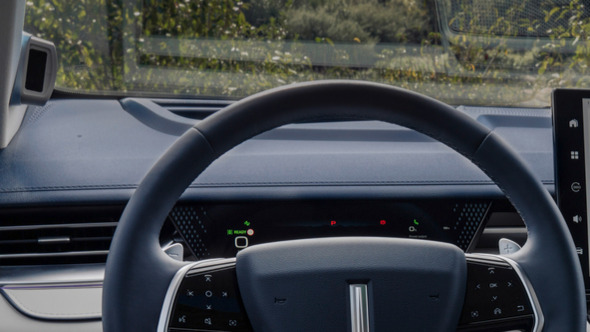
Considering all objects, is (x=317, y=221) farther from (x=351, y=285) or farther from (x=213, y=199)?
(x=351, y=285)

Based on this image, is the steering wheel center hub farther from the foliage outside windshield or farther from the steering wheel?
the foliage outside windshield

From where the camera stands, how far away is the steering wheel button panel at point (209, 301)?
3.11 feet

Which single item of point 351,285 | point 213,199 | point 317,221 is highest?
point 351,285

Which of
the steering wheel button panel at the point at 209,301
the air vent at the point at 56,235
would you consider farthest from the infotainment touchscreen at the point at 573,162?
the air vent at the point at 56,235

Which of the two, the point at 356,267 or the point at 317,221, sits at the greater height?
the point at 356,267

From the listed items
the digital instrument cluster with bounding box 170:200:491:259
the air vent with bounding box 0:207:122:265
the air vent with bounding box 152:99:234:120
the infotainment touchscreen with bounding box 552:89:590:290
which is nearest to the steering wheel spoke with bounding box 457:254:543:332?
the infotainment touchscreen with bounding box 552:89:590:290

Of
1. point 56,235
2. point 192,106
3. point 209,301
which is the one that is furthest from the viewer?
point 192,106

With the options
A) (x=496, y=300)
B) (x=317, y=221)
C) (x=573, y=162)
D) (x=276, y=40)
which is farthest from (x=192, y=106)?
(x=496, y=300)

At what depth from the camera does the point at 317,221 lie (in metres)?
1.75

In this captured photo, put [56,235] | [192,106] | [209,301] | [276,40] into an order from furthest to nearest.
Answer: [192,106] < [276,40] < [56,235] < [209,301]

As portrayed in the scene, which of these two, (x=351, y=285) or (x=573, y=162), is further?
(x=573, y=162)

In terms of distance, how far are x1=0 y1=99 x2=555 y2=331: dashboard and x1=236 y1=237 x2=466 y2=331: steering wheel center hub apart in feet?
2.32

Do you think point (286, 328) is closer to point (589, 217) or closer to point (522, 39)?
point (589, 217)

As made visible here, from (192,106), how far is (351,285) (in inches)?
48.1
